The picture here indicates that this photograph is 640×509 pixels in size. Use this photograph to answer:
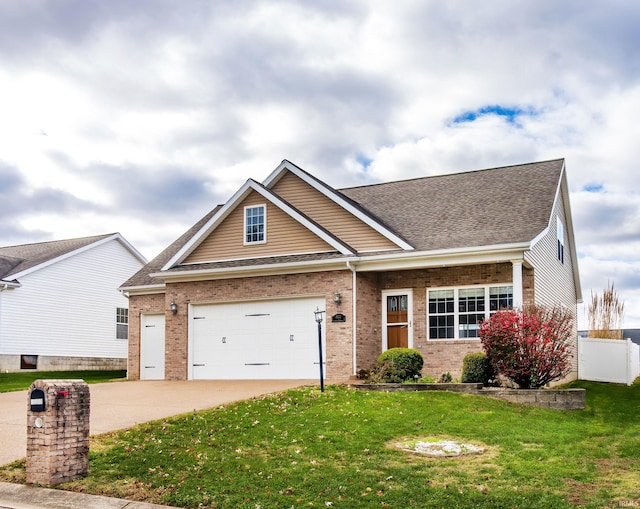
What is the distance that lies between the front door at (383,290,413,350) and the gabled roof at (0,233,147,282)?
16.1m


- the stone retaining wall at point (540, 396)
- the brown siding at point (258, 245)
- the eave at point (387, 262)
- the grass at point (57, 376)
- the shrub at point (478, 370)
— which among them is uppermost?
the brown siding at point (258, 245)

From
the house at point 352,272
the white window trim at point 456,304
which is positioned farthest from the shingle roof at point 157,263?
the white window trim at point 456,304

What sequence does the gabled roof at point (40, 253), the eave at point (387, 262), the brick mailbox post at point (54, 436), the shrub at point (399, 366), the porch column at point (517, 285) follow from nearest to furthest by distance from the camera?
the brick mailbox post at point (54, 436)
the shrub at point (399, 366)
the porch column at point (517, 285)
the eave at point (387, 262)
the gabled roof at point (40, 253)

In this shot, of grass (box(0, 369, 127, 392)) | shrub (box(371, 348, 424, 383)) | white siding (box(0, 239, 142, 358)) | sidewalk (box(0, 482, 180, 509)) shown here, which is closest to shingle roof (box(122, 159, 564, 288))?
shrub (box(371, 348, 424, 383))

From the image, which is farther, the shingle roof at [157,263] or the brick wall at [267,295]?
the shingle roof at [157,263]

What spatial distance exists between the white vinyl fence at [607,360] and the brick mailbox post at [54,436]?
19438 millimetres

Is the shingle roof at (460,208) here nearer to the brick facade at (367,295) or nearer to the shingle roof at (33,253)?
the brick facade at (367,295)

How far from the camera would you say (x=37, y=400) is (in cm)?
909

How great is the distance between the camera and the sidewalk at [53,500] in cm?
830

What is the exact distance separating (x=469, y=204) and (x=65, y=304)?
18325 millimetres

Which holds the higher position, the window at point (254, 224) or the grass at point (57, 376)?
the window at point (254, 224)

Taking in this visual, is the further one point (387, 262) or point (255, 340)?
point (255, 340)

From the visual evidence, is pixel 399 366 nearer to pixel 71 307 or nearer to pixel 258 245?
pixel 258 245

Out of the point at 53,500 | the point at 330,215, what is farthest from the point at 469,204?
the point at 53,500
